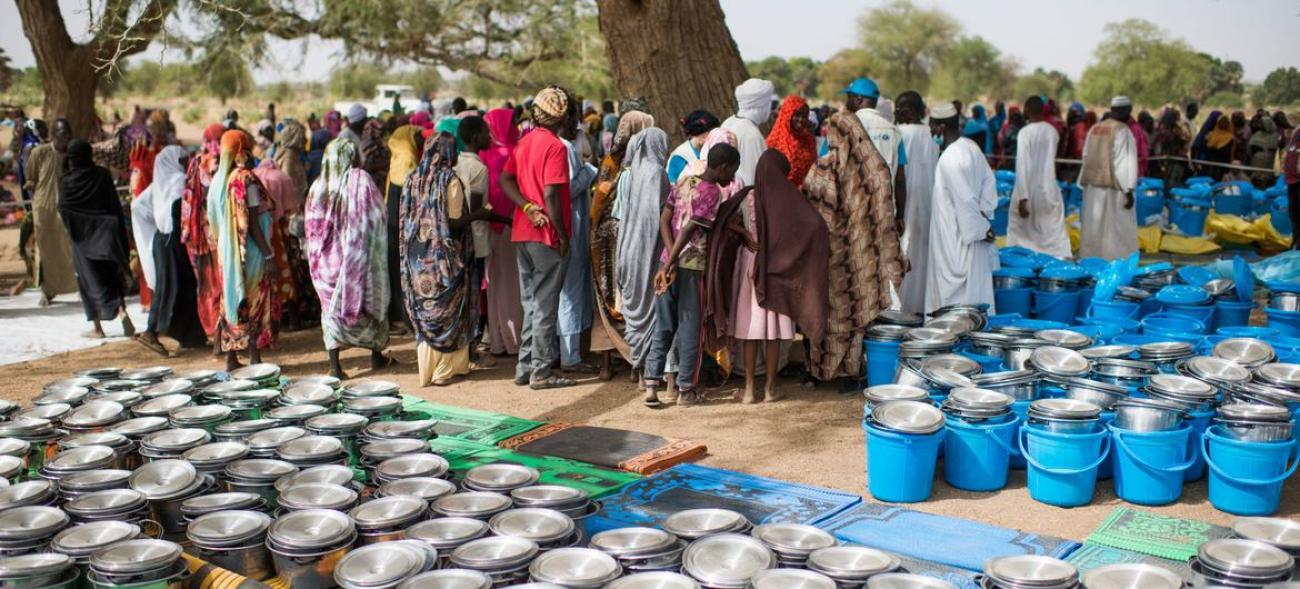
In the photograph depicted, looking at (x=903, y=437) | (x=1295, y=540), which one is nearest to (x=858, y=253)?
(x=903, y=437)

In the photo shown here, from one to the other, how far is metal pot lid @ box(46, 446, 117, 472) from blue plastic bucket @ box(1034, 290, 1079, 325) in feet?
17.3

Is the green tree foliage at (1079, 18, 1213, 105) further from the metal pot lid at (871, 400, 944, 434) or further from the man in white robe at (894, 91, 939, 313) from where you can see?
the metal pot lid at (871, 400, 944, 434)

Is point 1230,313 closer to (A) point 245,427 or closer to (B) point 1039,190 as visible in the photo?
(B) point 1039,190

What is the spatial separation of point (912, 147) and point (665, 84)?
6.69ft

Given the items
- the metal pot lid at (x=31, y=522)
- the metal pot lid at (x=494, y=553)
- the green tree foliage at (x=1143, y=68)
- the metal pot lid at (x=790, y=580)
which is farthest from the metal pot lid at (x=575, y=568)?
the green tree foliage at (x=1143, y=68)

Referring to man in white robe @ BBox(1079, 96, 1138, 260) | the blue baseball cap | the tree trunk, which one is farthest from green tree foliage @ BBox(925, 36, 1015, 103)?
the blue baseball cap

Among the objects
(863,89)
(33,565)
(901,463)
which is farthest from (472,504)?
(863,89)

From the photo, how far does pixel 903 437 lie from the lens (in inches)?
187

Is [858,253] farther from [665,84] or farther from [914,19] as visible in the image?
[914,19]

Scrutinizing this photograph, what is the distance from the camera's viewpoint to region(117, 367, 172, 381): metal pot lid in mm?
6023

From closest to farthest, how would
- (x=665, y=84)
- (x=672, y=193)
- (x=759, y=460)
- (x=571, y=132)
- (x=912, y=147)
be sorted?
(x=759, y=460) → (x=672, y=193) → (x=571, y=132) → (x=912, y=147) → (x=665, y=84)

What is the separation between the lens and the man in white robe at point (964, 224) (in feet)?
23.6

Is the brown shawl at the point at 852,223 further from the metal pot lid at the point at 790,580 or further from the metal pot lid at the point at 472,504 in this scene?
the metal pot lid at the point at 790,580

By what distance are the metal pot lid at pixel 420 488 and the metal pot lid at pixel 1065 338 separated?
3146 mm
